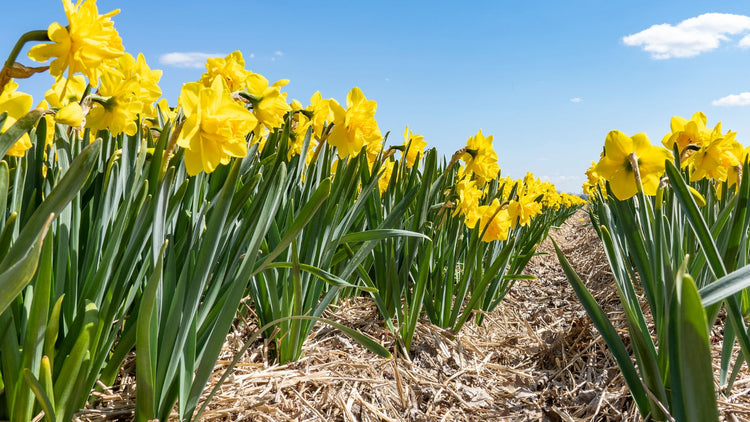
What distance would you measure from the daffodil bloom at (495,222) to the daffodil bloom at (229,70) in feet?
4.36

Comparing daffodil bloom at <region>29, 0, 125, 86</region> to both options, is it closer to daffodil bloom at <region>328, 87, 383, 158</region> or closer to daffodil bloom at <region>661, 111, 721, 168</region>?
daffodil bloom at <region>328, 87, 383, 158</region>

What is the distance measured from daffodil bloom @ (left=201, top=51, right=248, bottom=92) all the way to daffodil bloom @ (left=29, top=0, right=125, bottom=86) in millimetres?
805

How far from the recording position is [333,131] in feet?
5.86

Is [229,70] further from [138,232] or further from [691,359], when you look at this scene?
[691,359]

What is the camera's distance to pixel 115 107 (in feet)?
4.20

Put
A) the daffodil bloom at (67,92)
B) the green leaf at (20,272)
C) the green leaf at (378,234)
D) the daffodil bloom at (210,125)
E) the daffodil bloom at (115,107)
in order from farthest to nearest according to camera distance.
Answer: the green leaf at (378,234) → the daffodil bloom at (67,92) → the daffodil bloom at (115,107) → the daffodil bloom at (210,125) → the green leaf at (20,272)

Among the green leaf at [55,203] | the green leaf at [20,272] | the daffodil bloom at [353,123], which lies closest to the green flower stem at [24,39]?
the green leaf at [55,203]

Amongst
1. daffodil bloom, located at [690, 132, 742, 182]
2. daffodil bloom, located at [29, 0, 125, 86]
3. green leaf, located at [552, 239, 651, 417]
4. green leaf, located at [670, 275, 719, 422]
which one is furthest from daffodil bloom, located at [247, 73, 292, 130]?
daffodil bloom, located at [690, 132, 742, 182]

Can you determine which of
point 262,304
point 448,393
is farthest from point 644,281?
point 262,304

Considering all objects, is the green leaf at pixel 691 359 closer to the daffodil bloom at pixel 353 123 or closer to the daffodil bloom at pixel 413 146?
the daffodil bloom at pixel 353 123

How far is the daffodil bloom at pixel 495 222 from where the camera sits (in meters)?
2.44

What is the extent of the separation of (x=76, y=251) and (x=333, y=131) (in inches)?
35.8

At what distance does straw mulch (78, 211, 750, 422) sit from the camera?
1.57 meters

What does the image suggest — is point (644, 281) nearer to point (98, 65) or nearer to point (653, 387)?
point (653, 387)
